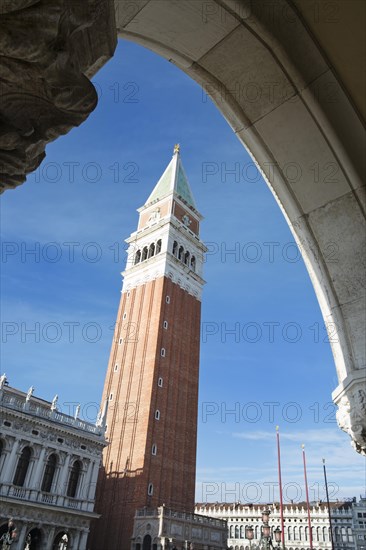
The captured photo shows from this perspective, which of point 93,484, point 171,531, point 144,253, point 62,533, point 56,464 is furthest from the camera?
point 144,253

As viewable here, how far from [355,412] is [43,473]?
2480 centimetres

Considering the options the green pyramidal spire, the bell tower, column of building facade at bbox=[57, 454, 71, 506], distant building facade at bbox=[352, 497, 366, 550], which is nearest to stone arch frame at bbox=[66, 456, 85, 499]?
column of building facade at bbox=[57, 454, 71, 506]

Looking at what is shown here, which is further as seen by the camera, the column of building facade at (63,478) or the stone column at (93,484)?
the stone column at (93,484)

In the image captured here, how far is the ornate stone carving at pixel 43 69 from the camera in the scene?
1148mm

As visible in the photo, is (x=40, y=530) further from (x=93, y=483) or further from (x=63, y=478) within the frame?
(x=93, y=483)

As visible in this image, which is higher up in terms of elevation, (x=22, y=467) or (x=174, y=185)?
(x=174, y=185)

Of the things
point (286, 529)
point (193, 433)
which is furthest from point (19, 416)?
point (286, 529)

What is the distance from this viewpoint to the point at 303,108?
2.38 m

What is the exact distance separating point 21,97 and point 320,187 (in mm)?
1712

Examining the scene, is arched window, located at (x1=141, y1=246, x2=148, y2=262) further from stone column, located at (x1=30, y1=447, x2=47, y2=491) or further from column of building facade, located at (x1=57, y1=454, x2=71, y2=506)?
stone column, located at (x1=30, y1=447, x2=47, y2=491)

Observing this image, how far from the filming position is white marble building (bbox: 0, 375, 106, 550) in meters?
21.5

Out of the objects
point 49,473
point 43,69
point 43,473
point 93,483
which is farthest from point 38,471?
point 43,69

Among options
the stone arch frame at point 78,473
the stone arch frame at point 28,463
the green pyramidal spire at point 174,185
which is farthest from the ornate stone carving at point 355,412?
the green pyramidal spire at point 174,185

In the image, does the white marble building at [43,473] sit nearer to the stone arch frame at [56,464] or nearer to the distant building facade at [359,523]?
the stone arch frame at [56,464]
